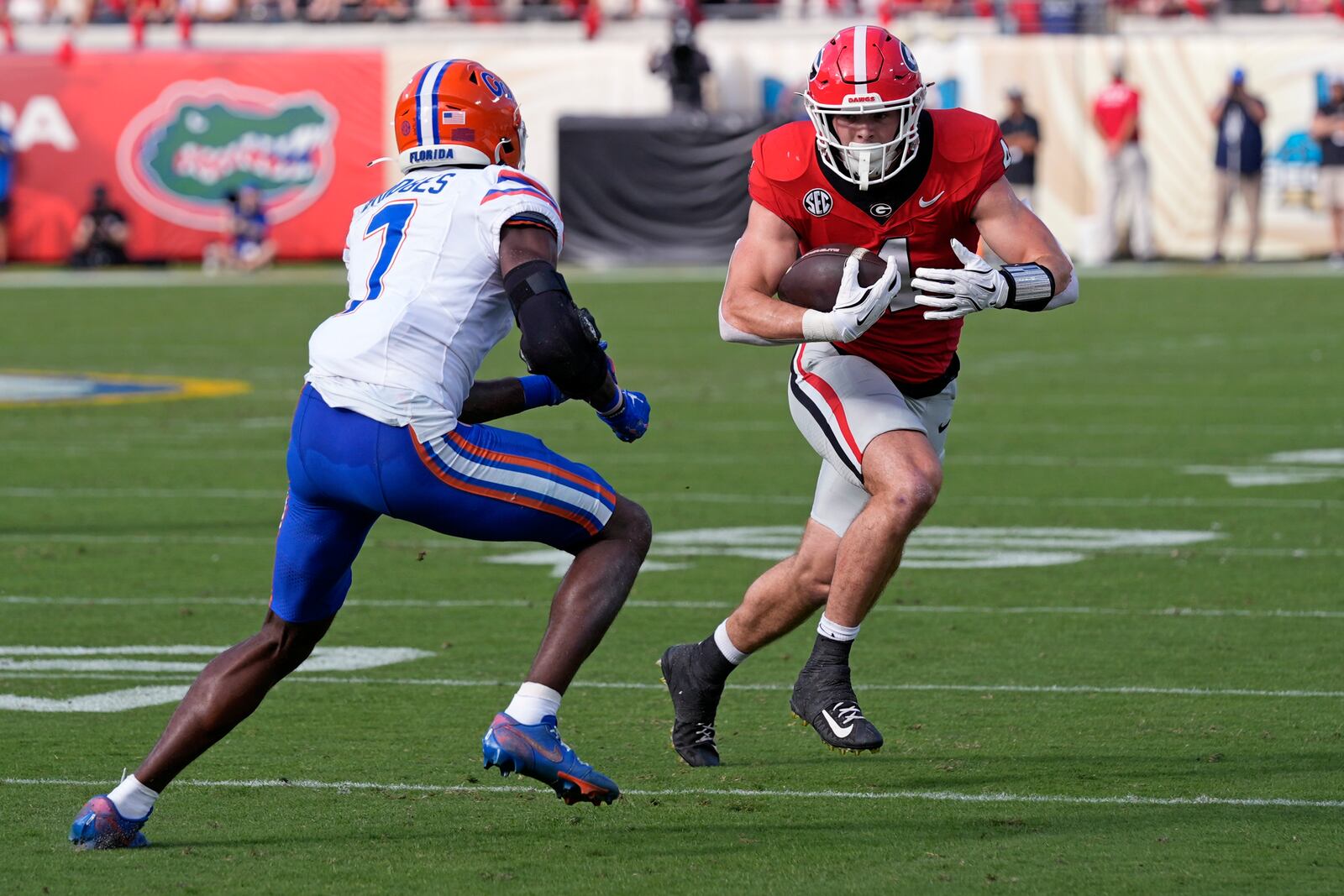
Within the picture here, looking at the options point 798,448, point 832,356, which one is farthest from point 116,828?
point 798,448

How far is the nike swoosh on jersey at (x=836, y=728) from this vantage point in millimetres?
5254

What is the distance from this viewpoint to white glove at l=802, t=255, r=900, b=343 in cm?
523

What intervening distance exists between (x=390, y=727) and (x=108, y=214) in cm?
2385

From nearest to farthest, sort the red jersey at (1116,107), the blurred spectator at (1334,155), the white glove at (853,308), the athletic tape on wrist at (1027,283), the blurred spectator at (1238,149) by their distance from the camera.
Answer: the white glove at (853,308), the athletic tape on wrist at (1027,283), the blurred spectator at (1334,155), the blurred spectator at (1238,149), the red jersey at (1116,107)

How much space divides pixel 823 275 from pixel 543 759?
1.60 m

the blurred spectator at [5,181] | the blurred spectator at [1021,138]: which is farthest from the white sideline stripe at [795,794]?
the blurred spectator at [5,181]

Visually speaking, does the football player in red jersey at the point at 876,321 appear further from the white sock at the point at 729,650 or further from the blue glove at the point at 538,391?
the blue glove at the point at 538,391

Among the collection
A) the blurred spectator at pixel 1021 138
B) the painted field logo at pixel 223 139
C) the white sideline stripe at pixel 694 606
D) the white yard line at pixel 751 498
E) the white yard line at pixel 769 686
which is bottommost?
the painted field logo at pixel 223 139

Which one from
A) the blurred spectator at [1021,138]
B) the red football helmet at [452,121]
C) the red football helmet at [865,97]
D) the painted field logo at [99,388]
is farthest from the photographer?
the blurred spectator at [1021,138]

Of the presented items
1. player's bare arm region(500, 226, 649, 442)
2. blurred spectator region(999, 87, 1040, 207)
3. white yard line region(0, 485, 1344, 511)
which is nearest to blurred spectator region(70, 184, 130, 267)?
blurred spectator region(999, 87, 1040, 207)

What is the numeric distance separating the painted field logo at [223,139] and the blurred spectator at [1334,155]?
12.1m

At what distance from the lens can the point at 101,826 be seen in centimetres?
460

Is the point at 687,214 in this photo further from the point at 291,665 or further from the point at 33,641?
the point at 291,665

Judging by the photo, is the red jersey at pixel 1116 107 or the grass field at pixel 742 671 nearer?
the grass field at pixel 742 671
